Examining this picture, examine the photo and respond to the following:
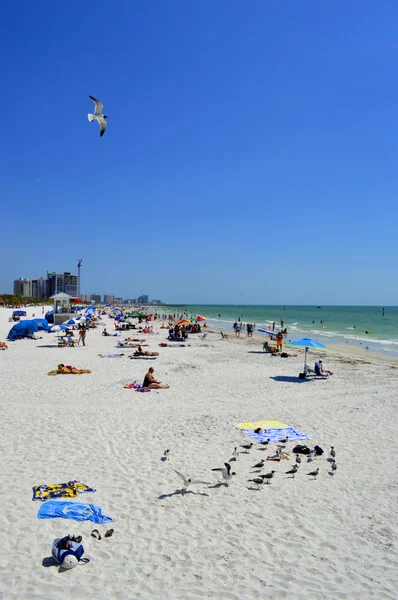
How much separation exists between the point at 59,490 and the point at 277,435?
470 centimetres

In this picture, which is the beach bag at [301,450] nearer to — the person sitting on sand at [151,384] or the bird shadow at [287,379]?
the person sitting on sand at [151,384]

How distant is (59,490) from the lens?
5859mm

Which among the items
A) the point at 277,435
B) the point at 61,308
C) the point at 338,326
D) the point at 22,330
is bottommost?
the point at 338,326

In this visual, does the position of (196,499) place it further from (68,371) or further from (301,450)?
(68,371)

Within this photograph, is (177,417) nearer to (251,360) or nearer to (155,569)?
(155,569)

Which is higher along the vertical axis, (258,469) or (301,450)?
(301,450)

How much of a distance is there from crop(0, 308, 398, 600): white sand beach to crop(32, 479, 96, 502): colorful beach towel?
11cm

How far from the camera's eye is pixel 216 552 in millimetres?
4750

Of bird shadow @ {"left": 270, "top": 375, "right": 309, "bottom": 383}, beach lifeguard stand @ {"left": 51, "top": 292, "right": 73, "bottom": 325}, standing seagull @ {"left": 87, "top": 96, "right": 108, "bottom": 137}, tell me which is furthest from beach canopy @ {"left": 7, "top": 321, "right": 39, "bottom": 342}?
standing seagull @ {"left": 87, "top": 96, "right": 108, "bottom": 137}

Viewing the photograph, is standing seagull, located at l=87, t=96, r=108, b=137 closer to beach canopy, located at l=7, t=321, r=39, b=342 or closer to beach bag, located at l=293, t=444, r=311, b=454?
beach bag, located at l=293, t=444, r=311, b=454

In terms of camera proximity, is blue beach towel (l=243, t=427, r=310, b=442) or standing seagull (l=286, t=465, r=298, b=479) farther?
blue beach towel (l=243, t=427, r=310, b=442)

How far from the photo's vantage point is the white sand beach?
4277 mm

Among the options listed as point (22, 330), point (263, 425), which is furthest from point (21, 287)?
point (263, 425)

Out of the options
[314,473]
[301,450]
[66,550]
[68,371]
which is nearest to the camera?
[66,550]
